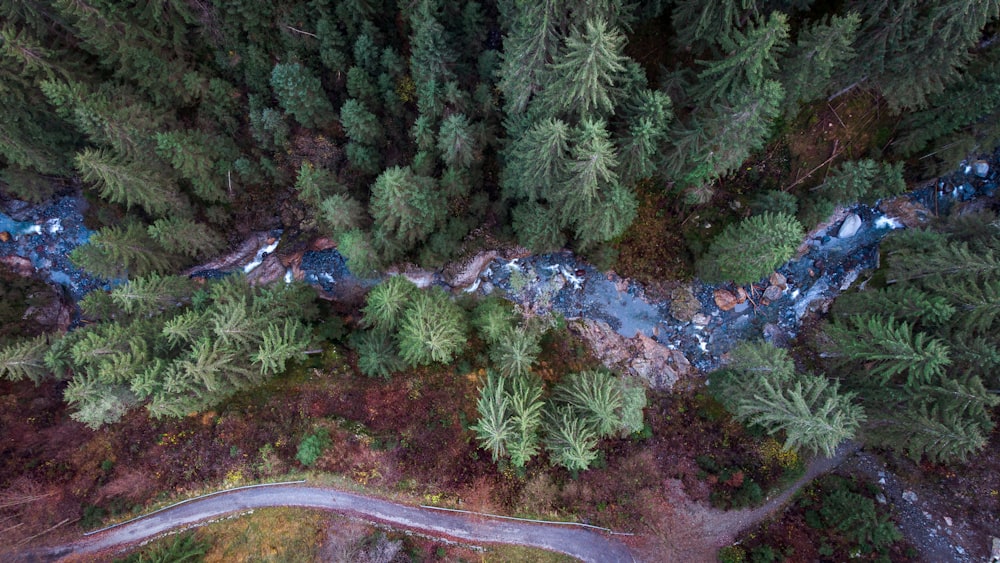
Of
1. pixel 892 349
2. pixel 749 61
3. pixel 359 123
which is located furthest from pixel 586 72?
pixel 892 349

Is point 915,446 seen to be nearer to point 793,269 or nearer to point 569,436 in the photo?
point 793,269

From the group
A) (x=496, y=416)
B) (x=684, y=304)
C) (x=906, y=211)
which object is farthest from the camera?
(x=684, y=304)

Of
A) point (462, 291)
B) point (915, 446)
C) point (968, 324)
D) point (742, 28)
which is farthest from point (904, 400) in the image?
point (462, 291)

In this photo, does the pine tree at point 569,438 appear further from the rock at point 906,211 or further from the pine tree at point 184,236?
the rock at point 906,211

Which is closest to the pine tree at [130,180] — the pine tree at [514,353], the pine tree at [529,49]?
the pine tree at [529,49]

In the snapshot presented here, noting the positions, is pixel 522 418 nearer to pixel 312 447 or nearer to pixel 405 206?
pixel 405 206
